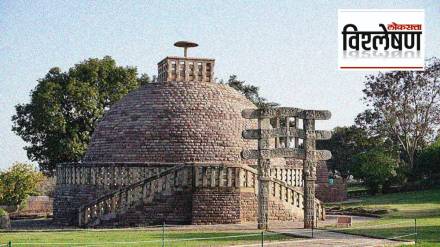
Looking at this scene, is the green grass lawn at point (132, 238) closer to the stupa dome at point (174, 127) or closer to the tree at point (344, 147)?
the stupa dome at point (174, 127)

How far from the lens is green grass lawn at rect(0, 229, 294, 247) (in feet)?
54.7

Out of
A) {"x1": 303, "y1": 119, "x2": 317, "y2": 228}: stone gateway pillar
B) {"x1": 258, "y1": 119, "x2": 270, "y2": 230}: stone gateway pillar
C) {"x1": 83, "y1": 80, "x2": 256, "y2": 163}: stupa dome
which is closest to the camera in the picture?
{"x1": 258, "y1": 119, "x2": 270, "y2": 230}: stone gateway pillar

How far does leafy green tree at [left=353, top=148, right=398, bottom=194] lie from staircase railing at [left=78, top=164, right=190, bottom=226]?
83.9 feet

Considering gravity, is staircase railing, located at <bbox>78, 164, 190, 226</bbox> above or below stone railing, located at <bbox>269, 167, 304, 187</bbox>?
below

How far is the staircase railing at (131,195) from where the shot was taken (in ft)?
82.4

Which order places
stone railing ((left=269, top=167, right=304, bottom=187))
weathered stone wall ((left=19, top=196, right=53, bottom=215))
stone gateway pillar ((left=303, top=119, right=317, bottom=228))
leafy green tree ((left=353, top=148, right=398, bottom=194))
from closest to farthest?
stone gateway pillar ((left=303, top=119, right=317, bottom=228))
stone railing ((left=269, top=167, right=304, bottom=187))
weathered stone wall ((left=19, top=196, right=53, bottom=215))
leafy green tree ((left=353, top=148, right=398, bottom=194))

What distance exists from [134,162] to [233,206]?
5142 millimetres

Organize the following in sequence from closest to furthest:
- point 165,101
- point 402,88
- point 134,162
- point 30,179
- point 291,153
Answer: point 291,153 < point 134,162 < point 165,101 < point 30,179 < point 402,88

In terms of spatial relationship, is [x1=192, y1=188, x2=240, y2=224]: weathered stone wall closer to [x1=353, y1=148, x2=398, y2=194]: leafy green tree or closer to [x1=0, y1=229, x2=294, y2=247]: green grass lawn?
[x1=0, y1=229, x2=294, y2=247]: green grass lawn

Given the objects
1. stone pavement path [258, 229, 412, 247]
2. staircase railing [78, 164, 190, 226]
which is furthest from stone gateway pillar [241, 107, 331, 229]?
staircase railing [78, 164, 190, 226]

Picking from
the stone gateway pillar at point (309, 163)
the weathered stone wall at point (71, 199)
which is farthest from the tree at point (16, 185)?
the stone gateway pillar at point (309, 163)

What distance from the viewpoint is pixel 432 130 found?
50969 millimetres

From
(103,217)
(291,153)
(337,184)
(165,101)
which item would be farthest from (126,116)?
(337,184)

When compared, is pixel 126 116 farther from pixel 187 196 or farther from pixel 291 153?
pixel 291 153
